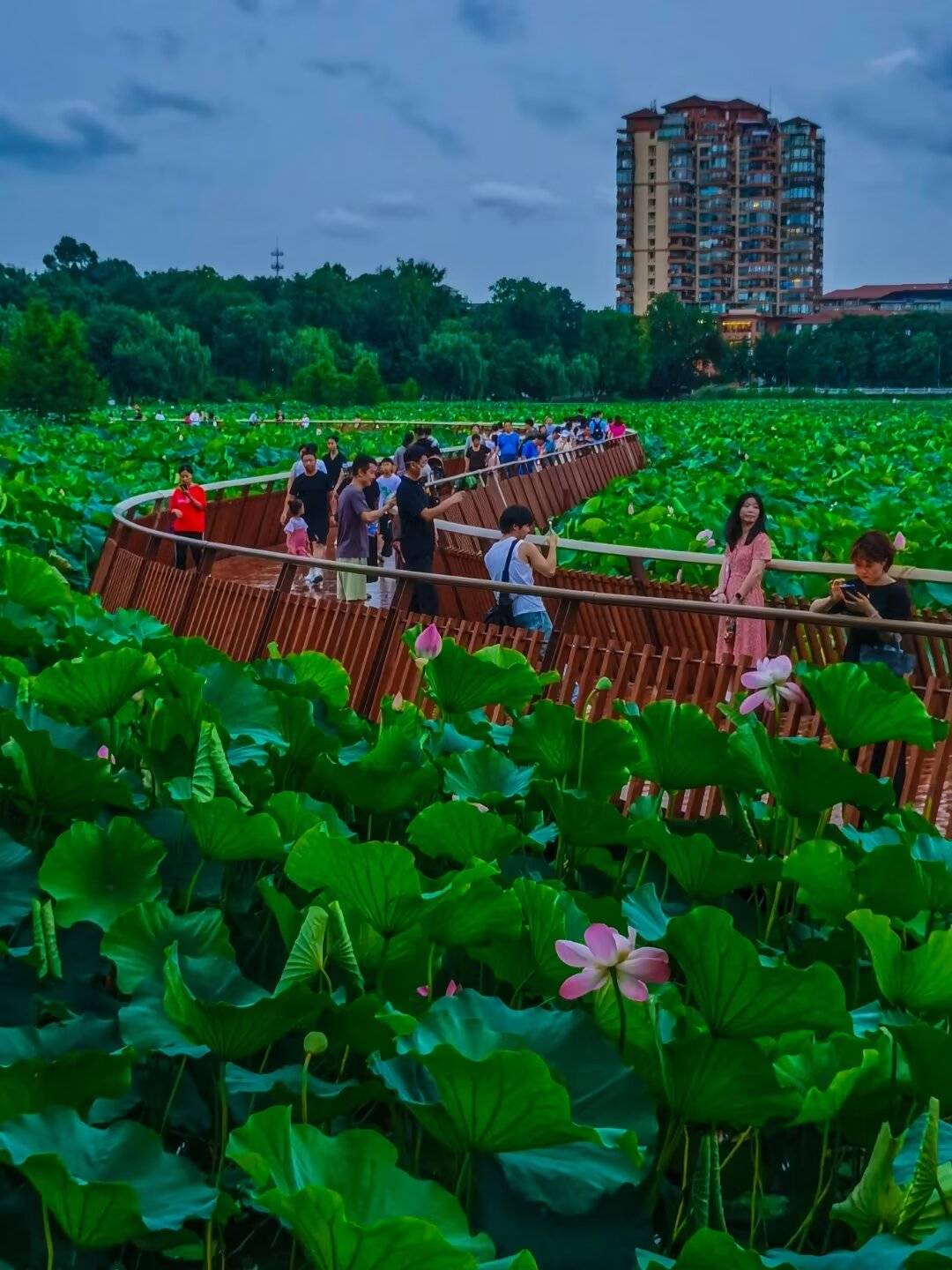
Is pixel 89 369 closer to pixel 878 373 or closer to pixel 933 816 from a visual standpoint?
pixel 933 816

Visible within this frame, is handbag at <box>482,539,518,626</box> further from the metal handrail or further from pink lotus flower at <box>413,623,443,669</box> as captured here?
pink lotus flower at <box>413,623,443,669</box>

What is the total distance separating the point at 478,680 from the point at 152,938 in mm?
1435

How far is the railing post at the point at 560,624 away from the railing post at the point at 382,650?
72 centimetres

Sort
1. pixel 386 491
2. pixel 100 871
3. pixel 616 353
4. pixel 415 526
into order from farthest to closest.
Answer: pixel 616 353, pixel 386 491, pixel 415 526, pixel 100 871

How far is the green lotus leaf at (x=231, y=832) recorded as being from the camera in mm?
2375

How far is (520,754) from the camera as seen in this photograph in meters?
3.14

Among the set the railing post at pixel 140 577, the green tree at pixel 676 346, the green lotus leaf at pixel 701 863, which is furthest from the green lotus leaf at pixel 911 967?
the green tree at pixel 676 346

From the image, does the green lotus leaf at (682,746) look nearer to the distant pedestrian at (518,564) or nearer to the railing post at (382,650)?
the railing post at (382,650)

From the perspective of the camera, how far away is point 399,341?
119562mm

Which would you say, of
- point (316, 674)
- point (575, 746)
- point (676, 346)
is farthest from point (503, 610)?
point (676, 346)

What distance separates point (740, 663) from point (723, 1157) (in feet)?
13.4

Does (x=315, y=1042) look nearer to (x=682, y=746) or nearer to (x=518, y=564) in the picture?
(x=682, y=746)

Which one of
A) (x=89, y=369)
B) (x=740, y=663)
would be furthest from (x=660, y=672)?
(x=89, y=369)

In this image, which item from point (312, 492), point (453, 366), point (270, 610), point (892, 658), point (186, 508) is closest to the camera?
point (892, 658)
